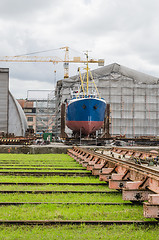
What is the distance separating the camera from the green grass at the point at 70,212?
15.5ft

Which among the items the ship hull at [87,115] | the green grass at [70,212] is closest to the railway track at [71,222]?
the green grass at [70,212]

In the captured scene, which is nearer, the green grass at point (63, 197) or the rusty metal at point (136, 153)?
the green grass at point (63, 197)

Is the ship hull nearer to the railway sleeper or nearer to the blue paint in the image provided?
the blue paint

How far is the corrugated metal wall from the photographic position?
138 ft

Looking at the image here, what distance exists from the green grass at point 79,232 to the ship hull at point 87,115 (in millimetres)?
24656

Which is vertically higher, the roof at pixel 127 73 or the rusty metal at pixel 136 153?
the roof at pixel 127 73

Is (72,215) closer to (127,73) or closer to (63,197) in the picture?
(63,197)

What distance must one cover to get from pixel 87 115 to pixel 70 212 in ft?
78.6

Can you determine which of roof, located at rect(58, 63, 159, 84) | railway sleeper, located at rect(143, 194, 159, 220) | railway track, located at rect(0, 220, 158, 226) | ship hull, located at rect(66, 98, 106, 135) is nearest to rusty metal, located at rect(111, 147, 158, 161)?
railway track, located at rect(0, 220, 158, 226)

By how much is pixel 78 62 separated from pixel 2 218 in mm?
94258

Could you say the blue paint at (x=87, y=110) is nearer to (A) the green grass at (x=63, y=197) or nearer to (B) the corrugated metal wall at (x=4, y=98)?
(B) the corrugated metal wall at (x=4, y=98)

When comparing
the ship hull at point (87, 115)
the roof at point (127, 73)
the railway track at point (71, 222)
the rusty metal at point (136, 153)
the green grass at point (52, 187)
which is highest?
the roof at point (127, 73)

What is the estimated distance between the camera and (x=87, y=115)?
28.8m

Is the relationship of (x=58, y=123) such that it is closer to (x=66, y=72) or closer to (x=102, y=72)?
(x=102, y=72)
